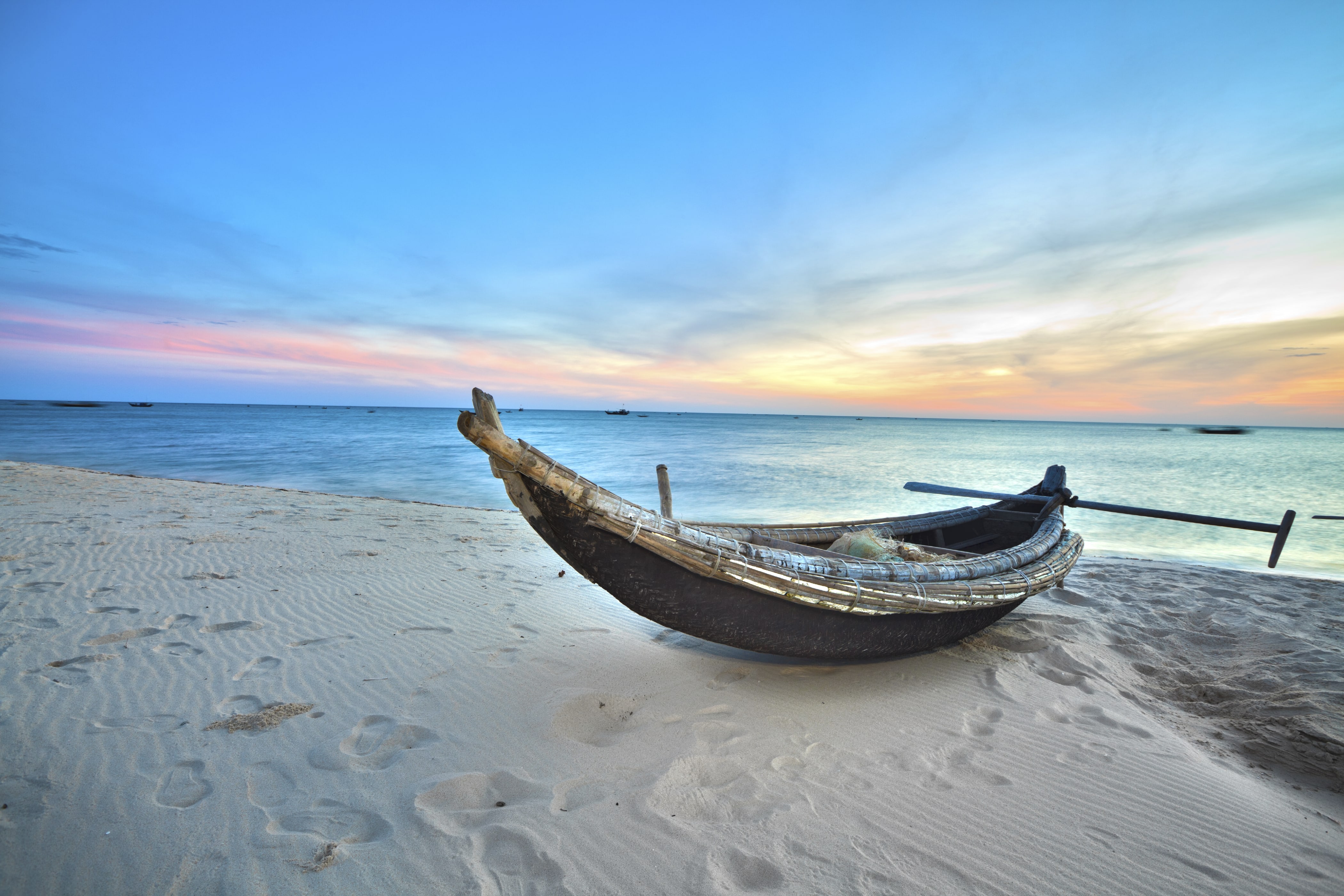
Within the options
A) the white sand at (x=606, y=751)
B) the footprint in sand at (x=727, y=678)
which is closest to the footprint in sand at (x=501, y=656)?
the white sand at (x=606, y=751)

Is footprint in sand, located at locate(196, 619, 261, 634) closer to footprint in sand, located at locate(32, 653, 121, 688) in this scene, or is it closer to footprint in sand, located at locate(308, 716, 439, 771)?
footprint in sand, located at locate(32, 653, 121, 688)

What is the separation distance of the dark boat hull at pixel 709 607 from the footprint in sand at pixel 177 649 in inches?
120

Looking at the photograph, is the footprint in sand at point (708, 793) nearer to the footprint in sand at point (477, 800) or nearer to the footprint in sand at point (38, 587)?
the footprint in sand at point (477, 800)

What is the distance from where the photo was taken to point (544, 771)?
2.89 metres

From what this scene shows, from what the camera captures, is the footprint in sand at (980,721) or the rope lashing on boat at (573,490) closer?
the rope lashing on boat at (573,490)

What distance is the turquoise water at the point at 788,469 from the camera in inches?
560

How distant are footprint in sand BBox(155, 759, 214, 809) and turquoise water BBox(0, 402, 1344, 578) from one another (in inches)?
490

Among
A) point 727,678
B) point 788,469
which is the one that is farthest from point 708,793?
point 788,469

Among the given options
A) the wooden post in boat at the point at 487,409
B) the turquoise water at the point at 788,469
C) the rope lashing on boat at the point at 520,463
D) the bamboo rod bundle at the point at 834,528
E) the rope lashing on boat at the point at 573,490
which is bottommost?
the turquoise water at the point at 788,469

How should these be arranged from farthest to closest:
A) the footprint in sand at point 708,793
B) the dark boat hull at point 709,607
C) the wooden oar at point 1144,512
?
the wooden oar at point 1144,512 < the dark boat hull at point 709,607 < the footprint in sand at point 708,793

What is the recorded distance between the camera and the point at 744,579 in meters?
3.23

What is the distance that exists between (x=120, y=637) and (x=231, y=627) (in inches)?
26.1

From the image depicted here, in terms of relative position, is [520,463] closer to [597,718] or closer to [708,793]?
[597,718]

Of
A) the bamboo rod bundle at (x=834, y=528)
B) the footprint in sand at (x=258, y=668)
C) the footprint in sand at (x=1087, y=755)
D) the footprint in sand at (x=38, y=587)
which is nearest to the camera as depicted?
the footprint in sand at (x=1087, y=755)
